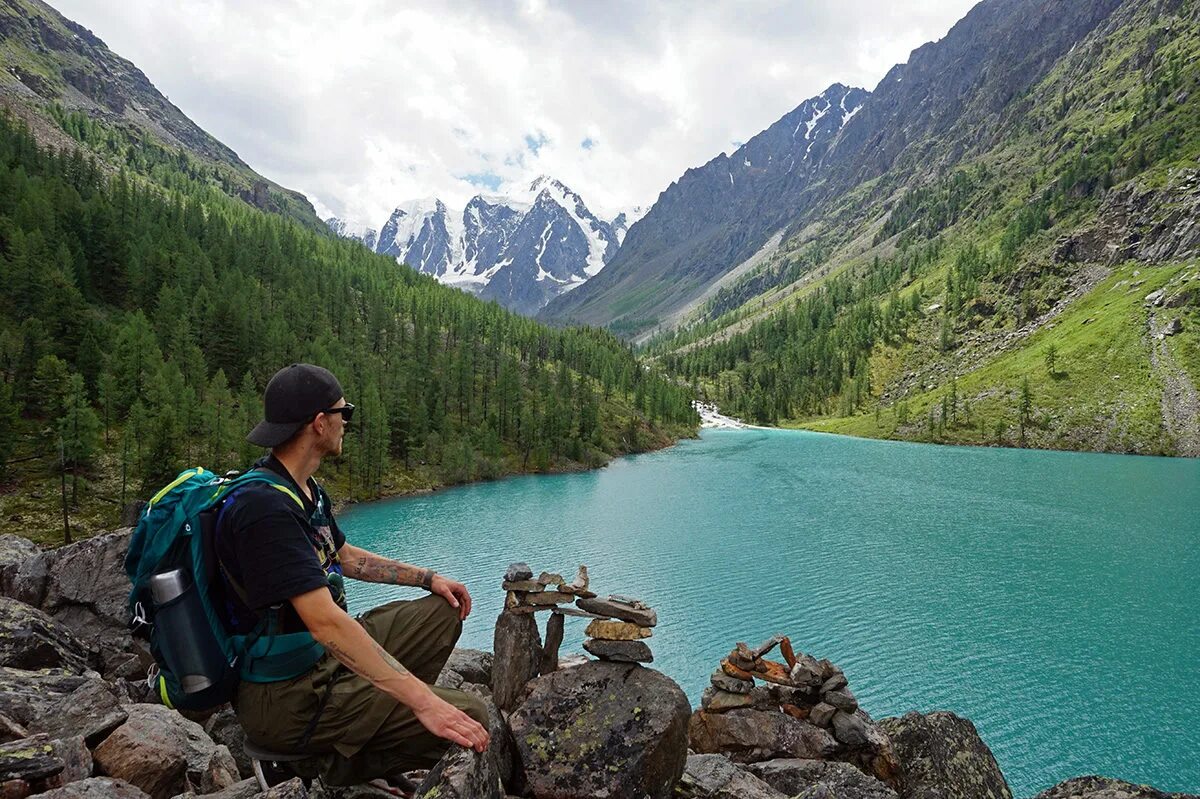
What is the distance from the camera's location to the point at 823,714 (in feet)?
52.5

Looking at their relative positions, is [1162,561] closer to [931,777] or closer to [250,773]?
[931,777]

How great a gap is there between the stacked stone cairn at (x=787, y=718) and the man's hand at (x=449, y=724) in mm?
12417

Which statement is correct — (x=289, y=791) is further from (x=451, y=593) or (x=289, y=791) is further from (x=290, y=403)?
(x=290, y=403)

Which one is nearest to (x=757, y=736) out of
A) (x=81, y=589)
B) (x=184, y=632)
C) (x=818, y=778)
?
(x=818, y=778)

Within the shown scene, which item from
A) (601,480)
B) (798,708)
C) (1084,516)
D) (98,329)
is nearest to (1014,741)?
(798,708)

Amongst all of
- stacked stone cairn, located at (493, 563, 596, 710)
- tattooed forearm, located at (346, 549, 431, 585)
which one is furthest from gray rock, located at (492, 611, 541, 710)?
tattooed forearm, located at (346, 549, 431, 585)

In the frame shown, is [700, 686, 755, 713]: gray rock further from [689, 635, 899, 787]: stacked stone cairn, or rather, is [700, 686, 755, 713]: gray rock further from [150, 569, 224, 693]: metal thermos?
[150, 569, 224, 693]: metal thermos

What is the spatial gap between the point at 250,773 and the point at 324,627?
8270mm

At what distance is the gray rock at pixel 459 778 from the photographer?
20.8 feet

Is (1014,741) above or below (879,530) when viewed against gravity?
below

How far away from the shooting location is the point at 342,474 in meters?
92.2

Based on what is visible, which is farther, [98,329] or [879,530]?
[98,329]

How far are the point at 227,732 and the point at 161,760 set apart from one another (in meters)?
4.06

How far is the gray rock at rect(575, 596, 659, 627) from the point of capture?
12.2 m
